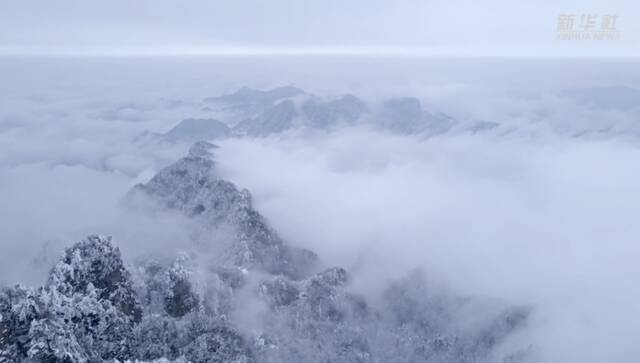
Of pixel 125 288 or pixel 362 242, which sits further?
pixel 362 242

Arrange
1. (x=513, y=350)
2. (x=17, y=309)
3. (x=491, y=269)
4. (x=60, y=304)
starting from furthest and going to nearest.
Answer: (x=491, y=269) < (x=513, y=350) < (x=60, y=304) < (x=17, y=309)

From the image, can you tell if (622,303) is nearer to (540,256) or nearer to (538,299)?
(538,299)

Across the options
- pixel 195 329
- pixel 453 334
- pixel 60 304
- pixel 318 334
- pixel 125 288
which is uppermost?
pixel 60 304

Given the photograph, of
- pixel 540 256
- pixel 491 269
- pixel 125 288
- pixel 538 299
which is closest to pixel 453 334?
pixel 538 299

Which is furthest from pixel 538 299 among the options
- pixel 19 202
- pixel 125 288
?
pixel 19 202

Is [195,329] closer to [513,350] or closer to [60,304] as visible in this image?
[60,304]

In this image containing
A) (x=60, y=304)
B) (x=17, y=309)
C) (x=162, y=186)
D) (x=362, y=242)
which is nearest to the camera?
(x=17, y=309)

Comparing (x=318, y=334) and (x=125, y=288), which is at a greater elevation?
(x=125, y=288)
